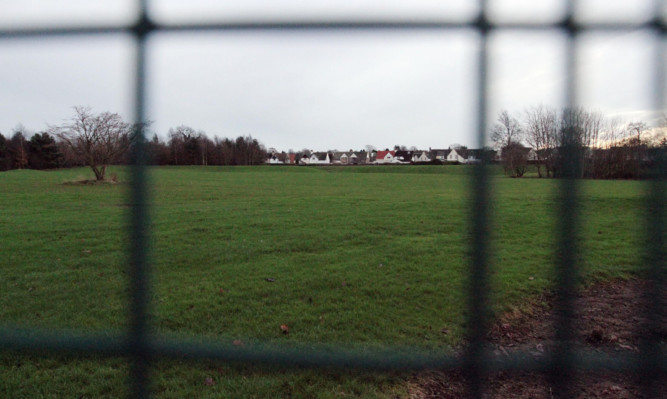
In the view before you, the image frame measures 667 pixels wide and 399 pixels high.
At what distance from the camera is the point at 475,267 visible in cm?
95

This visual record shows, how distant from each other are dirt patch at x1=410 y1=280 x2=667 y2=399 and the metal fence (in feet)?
0.40

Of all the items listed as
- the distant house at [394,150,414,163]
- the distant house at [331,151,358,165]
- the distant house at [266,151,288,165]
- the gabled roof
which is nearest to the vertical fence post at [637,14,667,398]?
the gabled roof

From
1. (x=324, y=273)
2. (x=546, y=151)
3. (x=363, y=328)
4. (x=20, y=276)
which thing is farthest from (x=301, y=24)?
(x=20, y=276)

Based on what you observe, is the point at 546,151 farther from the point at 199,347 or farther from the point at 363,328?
the point at 363,328

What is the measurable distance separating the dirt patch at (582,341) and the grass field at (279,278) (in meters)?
0.24

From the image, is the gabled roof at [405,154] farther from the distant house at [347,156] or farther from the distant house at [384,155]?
the distant house at [347,156]

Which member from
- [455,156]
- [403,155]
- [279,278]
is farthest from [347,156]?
[455,156]

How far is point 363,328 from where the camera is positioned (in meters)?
3.44

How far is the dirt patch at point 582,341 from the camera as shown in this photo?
56.0 inches

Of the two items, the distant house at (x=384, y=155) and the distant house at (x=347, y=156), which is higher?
the distant house at (x=347, y=156)

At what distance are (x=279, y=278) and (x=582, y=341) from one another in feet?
12.0

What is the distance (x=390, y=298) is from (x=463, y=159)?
11.4 feet

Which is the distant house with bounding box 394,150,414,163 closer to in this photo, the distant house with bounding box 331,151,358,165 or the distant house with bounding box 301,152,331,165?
the distant house with bounding box 331,151,358,165

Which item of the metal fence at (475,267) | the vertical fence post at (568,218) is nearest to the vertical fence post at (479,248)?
the metal fence at (475,267)
